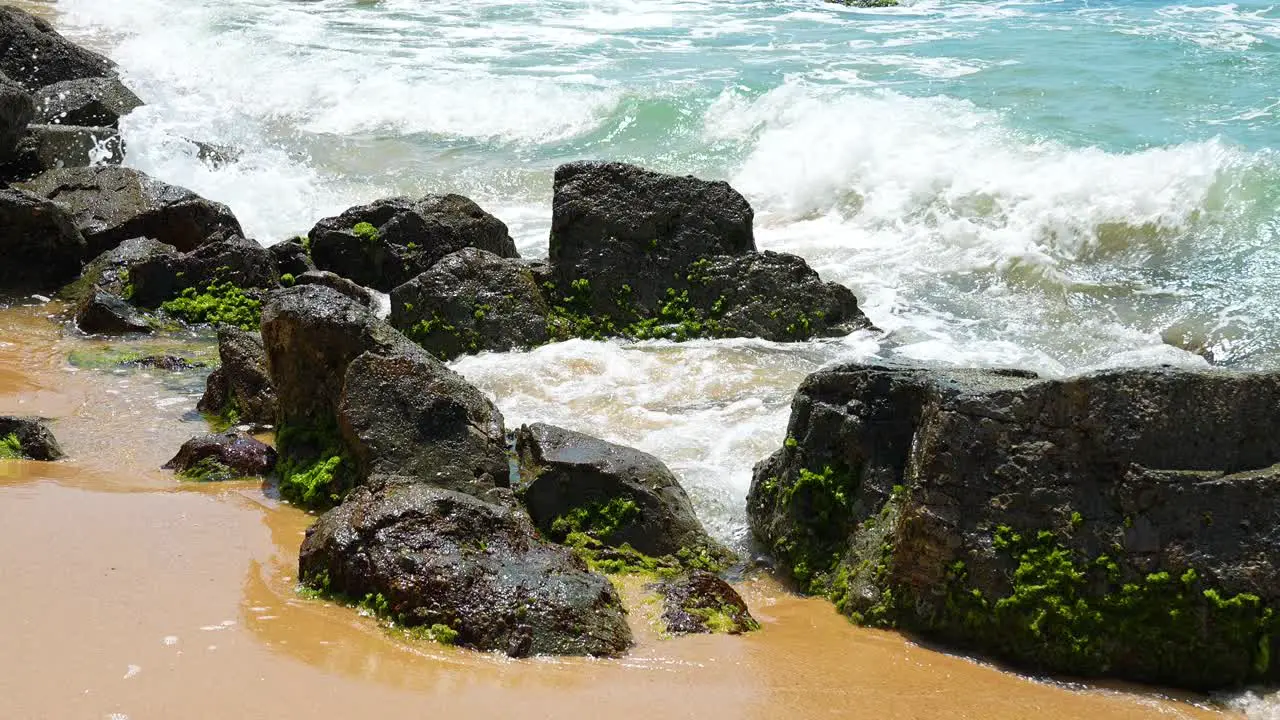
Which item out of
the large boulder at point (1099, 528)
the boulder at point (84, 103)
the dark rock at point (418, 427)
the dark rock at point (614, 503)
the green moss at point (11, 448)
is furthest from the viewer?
the boulder at point (84, 103)

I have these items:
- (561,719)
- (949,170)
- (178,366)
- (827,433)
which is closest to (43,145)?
(178,366)

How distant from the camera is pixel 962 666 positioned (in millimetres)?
Answer: 5098

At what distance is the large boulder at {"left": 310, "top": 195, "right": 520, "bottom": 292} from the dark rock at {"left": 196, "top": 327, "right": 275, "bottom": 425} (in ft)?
8.30

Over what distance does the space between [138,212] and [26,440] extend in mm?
4974

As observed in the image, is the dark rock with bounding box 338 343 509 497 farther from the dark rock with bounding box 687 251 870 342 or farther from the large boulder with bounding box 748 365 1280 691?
the dark rock with bounding box 687 251 870 342

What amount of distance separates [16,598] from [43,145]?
10050mm

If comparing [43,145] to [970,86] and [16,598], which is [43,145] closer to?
Result: [16,598]

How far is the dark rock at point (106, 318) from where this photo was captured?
9.91 meters

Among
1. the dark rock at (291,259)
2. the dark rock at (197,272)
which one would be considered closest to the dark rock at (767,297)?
the dark rock at (291,259)

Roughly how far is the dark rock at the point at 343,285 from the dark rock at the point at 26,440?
330 centimetres

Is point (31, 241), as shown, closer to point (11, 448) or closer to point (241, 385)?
point (241, 385)

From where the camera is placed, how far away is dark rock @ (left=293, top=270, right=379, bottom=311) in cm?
1013

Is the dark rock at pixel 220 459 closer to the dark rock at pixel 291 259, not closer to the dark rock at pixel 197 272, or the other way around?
the dark rock at pixel 197 272

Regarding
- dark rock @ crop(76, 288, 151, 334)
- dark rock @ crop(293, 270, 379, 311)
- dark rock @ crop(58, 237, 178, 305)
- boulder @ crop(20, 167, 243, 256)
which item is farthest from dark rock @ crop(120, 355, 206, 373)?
boulder @ crop(20, 167, 243, 256)
